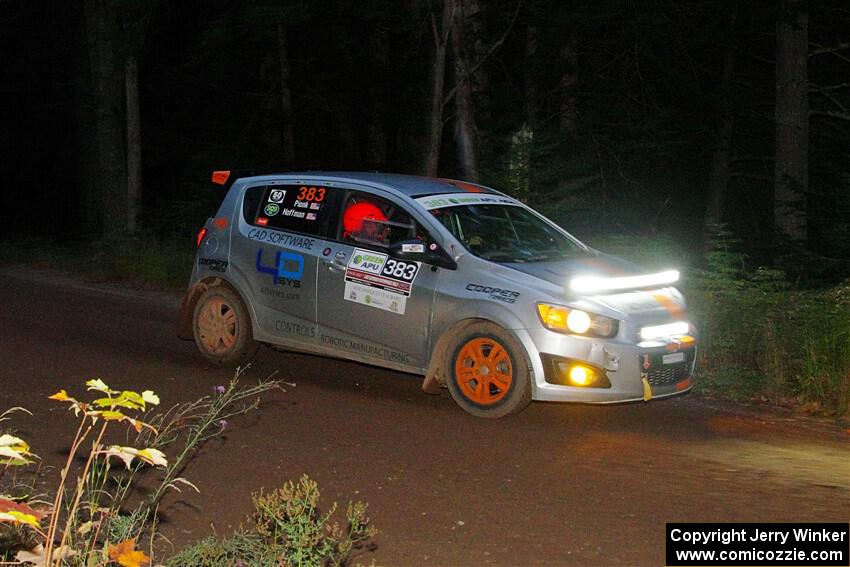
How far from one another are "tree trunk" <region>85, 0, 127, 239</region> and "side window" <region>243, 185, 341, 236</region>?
13.9 m

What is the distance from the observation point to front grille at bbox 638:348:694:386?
29.0ft

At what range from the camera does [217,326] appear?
11195 mm

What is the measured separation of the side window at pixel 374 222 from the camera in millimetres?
9828

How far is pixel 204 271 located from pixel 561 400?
4.08 m

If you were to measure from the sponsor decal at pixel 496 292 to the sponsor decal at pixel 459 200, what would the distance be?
0.92 metres

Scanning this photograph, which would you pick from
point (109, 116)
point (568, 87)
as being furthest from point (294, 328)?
point (109, 116)

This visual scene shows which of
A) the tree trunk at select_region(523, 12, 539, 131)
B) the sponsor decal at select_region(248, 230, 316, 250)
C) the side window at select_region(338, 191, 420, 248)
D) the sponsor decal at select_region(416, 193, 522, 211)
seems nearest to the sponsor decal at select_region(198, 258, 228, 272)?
the sponsor decal at select_region(248, 230, 316, 250)

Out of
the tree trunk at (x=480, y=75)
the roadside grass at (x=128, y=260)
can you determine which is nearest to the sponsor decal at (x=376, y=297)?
the tree trunk at (x=480, y=75)

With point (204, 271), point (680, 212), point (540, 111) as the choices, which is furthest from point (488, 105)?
point (204, 271)

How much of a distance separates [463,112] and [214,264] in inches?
268

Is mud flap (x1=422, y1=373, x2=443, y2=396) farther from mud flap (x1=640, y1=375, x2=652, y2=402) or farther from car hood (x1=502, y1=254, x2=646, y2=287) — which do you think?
mud flap (x1=640, y1=375, x2=652, y2=402)

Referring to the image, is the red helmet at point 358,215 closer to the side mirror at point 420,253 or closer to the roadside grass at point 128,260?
the side mirror at point 420,253

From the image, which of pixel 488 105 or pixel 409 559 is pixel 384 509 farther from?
pixel 488 105

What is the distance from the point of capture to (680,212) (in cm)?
2930
